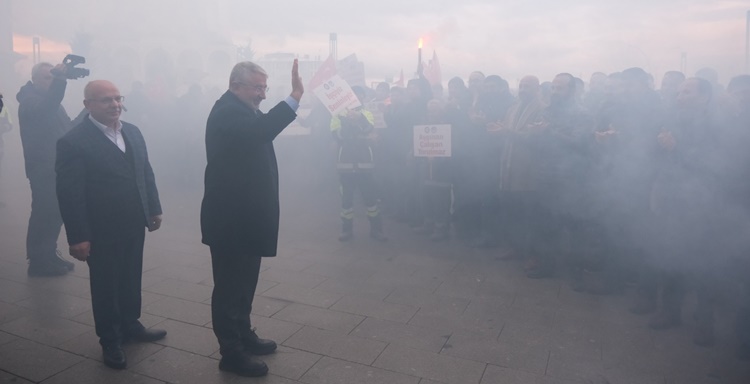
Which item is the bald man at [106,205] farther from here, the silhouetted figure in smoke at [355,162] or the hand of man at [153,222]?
the silhouetted figure in smoke at [355,162]

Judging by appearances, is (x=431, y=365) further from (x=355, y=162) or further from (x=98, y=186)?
(x=355, y=162)

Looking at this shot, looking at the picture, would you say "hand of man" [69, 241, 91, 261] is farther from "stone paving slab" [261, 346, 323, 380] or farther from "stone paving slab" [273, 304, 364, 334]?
"stone paving slab" [273, 304, 364, 334]

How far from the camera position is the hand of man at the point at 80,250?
361 centimetres

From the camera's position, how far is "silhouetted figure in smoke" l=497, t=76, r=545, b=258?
20.2ft

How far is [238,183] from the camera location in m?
3.47

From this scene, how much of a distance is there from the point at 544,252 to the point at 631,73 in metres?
2.01

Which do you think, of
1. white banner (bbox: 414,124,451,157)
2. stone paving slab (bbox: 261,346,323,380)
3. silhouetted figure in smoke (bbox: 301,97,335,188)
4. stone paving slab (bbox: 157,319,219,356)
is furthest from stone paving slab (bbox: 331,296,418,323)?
silhouetted figure in smoke (bbox: 301,97,335,188)

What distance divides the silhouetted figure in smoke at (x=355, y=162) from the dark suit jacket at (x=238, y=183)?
3891 millimetres

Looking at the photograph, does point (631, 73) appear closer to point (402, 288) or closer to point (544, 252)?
point (544, 252)

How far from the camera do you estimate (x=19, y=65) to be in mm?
25734

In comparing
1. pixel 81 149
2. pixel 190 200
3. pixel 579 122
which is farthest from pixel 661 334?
pixel 190 200

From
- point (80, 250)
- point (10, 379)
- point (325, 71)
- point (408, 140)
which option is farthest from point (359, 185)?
point (10, 379)

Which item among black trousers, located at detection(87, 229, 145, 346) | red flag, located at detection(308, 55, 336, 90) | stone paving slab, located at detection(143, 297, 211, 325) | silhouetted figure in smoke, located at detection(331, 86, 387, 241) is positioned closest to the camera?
black trousers, located at detection(87, 229, 145, 346)

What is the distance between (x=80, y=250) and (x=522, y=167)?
4.56 m
